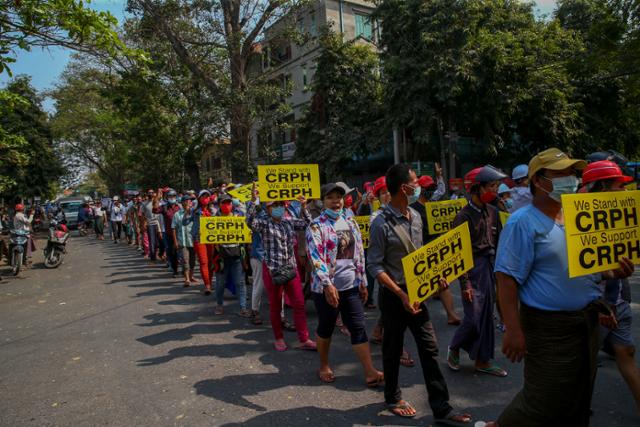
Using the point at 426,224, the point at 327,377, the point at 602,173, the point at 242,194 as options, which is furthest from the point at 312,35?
the point at 602,173

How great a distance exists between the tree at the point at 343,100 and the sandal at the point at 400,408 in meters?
17.4

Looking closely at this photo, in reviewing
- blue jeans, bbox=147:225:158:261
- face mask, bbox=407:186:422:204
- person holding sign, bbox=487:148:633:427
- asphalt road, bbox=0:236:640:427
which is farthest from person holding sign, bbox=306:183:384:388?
blue jeans, bbox=147:225:158:261

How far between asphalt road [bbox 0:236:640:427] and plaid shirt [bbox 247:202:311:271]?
104cm

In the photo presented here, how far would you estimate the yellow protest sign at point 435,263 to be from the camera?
3.45m

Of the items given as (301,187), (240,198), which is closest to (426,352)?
(301,187)

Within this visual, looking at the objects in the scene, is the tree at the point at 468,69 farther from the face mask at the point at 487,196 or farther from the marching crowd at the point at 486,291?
the face mask at the point at 487,196

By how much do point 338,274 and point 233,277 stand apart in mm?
3581

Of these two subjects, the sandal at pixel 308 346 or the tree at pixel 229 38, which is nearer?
the sandal at pixel 308 346

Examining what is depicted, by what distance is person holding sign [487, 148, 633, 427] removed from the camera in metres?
2.54

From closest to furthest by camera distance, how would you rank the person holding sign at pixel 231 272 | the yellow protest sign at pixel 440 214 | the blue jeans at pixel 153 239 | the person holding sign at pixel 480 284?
the person holding sign at pixel 480 284, the person holding sign at pixel 231 272, the yellow protest sign at pixel 440 214, the blue jeans at pixel 153 239

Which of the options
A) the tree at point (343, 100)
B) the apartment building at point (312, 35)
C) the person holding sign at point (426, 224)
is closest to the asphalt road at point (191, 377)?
the person holding sign at point (426, 224)

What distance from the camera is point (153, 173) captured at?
30.4m

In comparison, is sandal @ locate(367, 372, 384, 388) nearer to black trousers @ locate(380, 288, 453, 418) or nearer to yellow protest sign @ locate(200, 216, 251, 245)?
black trousers @ locate(380, 288, 453, 418)

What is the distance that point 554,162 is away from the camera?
2.64 meters
